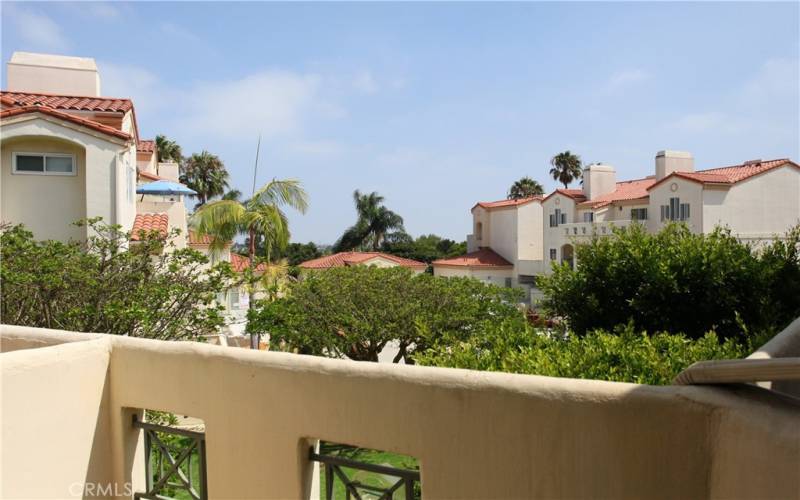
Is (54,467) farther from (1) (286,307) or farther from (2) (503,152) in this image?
(2) (503,152)

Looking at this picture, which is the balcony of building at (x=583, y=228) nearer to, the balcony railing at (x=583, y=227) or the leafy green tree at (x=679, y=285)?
the balcony railing at (x=583, y=227)

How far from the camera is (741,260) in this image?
33.5ft

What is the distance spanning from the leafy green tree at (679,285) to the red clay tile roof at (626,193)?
33.7 metres

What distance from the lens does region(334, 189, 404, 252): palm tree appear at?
66.1 metres

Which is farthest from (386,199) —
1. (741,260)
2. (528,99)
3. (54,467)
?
(54,467)

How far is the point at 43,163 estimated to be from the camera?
14.8m

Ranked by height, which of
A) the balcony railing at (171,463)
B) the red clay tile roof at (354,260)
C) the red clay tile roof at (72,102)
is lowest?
the balcony railing at (171,463)

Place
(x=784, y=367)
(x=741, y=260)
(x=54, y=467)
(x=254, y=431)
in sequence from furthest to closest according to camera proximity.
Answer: (x=741, y=260) → (x=54, y=467) → (x=254, y=431) → (x=784, y=367)

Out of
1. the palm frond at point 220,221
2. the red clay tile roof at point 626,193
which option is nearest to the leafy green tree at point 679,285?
the palm frond at point 220,221

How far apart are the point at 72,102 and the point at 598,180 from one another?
1525 inches

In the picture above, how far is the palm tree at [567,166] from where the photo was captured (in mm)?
66875

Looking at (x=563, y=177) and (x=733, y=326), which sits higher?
(x=563, y=177)

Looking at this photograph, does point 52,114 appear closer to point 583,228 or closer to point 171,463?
point 171,463

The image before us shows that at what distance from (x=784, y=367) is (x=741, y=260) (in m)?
8.62
